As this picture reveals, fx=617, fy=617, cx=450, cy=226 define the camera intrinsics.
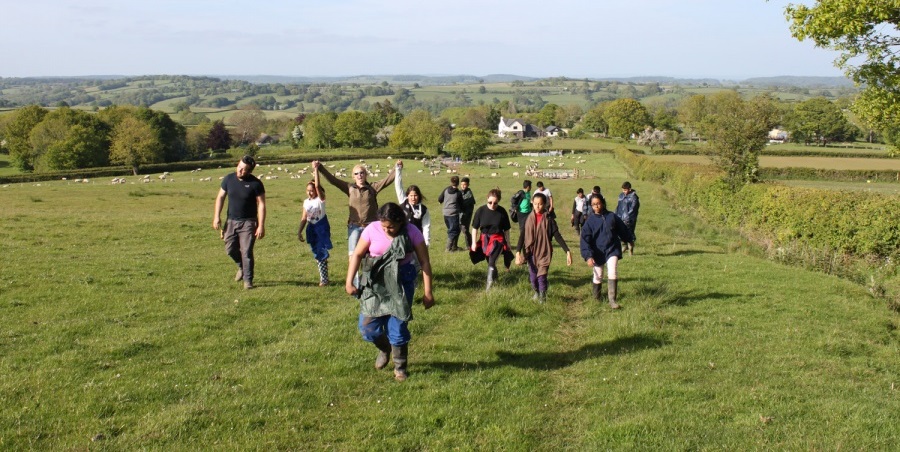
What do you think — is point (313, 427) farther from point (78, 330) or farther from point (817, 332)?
point (817, 332)

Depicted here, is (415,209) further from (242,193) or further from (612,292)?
(612,292)

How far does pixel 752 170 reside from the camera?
1116 inches

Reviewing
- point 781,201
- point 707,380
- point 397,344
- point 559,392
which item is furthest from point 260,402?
point 781,201

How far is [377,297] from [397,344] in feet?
2.03

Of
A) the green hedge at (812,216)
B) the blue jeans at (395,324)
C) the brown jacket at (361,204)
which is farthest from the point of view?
the green hedge at (812,216)

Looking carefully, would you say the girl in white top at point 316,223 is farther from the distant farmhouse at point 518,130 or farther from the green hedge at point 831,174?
the distant farmhouse at point 518,130

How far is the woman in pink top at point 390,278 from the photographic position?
7.02m

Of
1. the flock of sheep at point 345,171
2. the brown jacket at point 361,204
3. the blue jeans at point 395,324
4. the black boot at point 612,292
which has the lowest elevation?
the flock of sheep at point 345,171

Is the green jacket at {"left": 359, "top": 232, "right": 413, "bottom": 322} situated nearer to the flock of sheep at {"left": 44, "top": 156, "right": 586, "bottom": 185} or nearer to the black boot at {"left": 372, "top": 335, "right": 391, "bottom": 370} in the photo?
the black boot at {"left": 372, "top": 335, "right": 391, "bottom": 370}

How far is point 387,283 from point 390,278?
0.08 m

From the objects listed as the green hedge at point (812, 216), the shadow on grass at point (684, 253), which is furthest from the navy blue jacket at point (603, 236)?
the green hedge at point (812, 216)

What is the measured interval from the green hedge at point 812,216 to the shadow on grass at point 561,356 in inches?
487

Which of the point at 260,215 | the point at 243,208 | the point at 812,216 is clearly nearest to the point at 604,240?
the point at 260,215

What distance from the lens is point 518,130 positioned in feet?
496
